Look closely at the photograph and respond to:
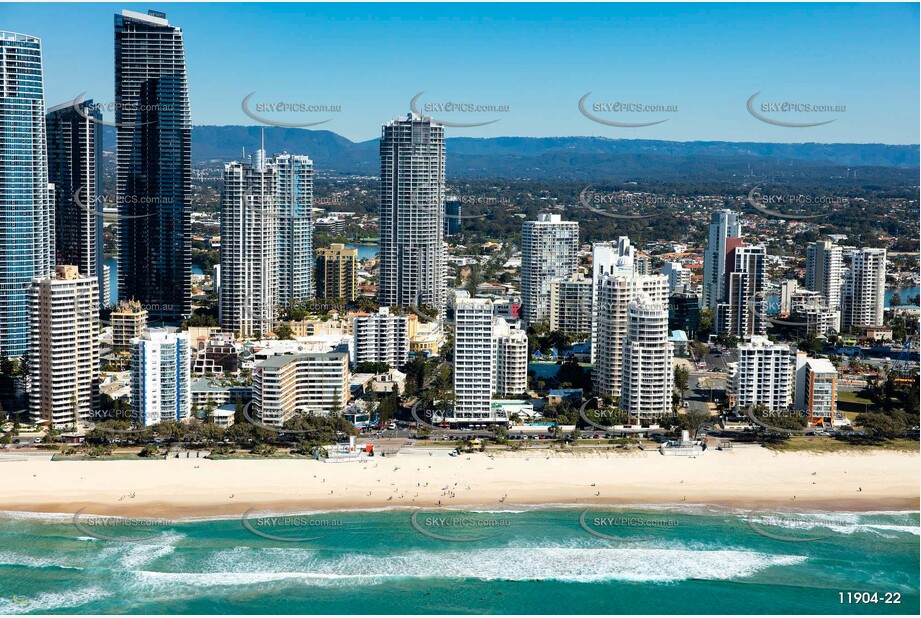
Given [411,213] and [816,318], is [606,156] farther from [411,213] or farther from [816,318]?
[816,318]

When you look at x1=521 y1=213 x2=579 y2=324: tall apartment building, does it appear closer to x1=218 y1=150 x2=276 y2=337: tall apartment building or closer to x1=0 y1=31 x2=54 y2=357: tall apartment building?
x1=218 y1=150 x2=276 y2=337: tall apartment building


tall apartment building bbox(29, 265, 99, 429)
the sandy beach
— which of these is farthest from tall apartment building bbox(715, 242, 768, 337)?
tall apartment building bbox(29, 265, 99, 429)

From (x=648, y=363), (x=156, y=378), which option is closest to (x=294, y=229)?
(x=156, y=378)

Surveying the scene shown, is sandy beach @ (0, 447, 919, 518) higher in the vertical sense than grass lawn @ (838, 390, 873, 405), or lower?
lower

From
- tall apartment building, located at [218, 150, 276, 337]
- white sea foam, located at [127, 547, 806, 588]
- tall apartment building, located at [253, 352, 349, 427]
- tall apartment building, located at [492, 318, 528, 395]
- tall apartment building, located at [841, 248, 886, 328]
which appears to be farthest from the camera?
tall apartment building, located at [841, 248, 886, 328]

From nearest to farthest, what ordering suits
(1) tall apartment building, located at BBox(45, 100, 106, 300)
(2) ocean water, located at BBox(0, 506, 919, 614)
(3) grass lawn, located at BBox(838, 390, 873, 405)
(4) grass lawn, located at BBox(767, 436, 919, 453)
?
(2) ocean water, located at BBox(0, 506, 919, 614) < (4) grass lawn, located at BBox(767, 436, 919, 453) < (3) grass lawn, located at BBox(838, 390, 873, 405) < (1) tall apartment building, located at BBox(45, 100, 106, 300)

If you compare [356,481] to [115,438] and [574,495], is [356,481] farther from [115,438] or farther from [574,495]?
[115,438]
